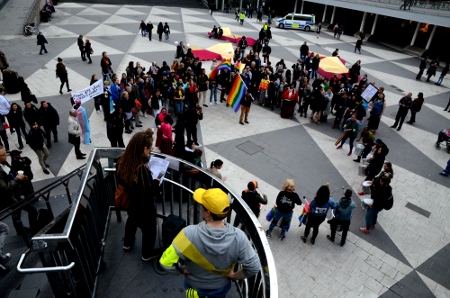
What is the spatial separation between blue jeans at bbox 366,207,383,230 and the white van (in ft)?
100

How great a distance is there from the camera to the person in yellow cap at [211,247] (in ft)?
Result: 8.31

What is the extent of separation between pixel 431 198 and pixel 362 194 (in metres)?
2.21

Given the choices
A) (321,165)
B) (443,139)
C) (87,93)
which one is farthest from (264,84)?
(87,93)

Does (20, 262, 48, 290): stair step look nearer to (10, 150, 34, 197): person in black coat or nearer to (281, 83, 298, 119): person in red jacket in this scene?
(10, 150, 34, 197): person in black coat

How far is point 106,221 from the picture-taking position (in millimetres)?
4594

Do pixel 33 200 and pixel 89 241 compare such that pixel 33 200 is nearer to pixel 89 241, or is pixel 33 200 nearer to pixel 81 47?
pixel 89 241

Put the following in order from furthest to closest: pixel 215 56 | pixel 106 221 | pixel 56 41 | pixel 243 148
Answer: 1. pixel 56 41
2. pixel 215 56
3. pixel 243 148
4. pixel 106 221

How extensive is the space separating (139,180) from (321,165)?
322 inches

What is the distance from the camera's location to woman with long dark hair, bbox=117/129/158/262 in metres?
3.61

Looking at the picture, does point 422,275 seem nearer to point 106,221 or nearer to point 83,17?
point 106,221

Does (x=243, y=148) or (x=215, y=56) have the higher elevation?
(x=215, y=56)

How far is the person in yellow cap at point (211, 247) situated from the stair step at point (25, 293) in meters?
2.40

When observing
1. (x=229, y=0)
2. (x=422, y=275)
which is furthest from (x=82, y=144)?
(x=229, y=0)

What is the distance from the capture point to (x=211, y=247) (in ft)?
8.29
